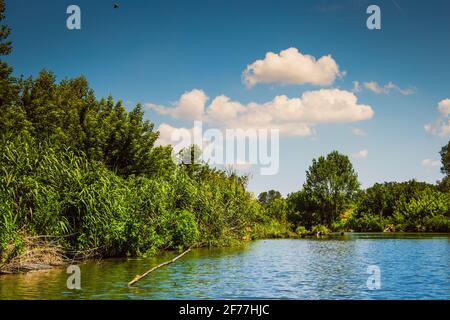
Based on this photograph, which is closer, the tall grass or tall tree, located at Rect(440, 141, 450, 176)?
the tall grass

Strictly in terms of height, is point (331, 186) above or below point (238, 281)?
above

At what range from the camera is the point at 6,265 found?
706 inches

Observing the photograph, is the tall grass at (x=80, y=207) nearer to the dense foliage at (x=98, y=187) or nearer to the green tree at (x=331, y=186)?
the dense foliage at (x=98, y=187)

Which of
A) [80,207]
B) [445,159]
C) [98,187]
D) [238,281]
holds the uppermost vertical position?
[445,159]

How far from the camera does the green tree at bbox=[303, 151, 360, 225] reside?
85.4 m

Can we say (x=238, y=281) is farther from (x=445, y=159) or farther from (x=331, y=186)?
(x=445, y=159)

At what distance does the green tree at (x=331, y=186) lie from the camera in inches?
3364

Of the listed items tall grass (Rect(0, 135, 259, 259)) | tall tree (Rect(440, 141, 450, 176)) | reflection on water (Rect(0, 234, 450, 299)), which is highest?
tall tree (Rect(440, 141, 450, 176))

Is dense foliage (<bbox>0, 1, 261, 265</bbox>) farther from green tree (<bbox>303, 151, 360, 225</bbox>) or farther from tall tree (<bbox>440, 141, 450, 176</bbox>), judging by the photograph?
tall tree (<bbox>440, 141, 450, 176</bbox>)

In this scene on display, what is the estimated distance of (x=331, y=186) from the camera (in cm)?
8706

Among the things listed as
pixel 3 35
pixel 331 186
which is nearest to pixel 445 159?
pixel 331 186

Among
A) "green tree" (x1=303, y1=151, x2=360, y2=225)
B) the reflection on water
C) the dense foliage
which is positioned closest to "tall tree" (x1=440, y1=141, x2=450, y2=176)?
"green tree" (x1=303, y1=151, x2=360, y2=225)
